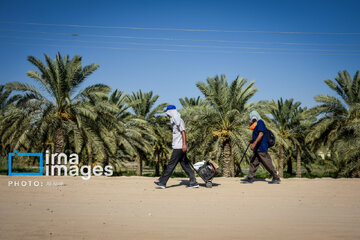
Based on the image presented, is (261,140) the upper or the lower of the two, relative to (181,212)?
upper

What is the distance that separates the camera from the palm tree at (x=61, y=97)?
15.7 meters

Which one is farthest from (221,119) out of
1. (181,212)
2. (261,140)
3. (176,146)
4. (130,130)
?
(181,212)

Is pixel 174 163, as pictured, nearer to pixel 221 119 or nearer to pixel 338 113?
pixel 221 119

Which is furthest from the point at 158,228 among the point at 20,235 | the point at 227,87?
the point at 227,87

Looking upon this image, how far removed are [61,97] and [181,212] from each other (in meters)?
12.7

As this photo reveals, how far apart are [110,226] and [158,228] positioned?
2.12 feet

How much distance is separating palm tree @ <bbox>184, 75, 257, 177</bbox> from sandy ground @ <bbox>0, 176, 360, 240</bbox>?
10102 mm

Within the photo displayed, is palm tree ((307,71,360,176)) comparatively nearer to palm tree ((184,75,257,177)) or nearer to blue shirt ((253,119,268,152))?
palm tree ((184,75,257,177))

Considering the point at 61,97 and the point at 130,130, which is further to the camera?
the point at 130,130

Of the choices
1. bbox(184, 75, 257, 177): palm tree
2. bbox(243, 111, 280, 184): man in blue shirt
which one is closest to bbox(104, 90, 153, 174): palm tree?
bbox(184, 75, 257, 177): palm tree

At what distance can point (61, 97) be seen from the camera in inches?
646

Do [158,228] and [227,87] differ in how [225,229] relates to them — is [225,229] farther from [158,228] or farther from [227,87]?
[227,87]

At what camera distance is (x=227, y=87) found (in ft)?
Result: 63.4

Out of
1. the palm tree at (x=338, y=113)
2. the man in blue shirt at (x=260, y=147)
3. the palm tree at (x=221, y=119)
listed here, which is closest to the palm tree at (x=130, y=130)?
the palm tree at (x=221, y=119)
